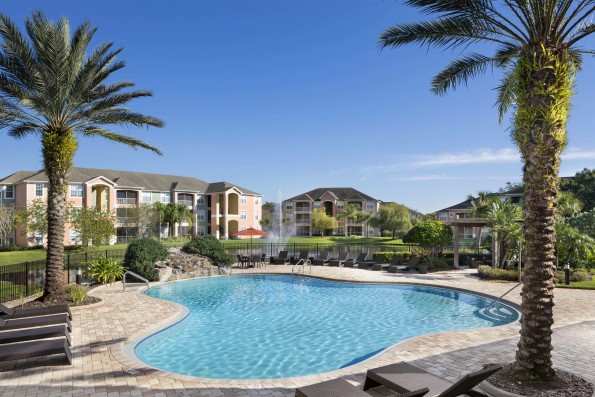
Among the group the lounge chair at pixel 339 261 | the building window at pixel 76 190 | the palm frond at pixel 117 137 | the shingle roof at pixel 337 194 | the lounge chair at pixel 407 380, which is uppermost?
the shingle roof at pixel 337 194

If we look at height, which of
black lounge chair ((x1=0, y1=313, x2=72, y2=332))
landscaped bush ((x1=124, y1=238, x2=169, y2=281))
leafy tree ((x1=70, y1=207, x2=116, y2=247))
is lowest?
black lounge chair ((x1=0, y1=313, x2=72, y2=332))

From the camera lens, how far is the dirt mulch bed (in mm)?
6008

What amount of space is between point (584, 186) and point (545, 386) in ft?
217

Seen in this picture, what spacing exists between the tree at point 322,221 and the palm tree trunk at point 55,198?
6176 cm

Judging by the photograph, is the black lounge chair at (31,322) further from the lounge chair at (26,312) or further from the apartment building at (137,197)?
the apartment building at (137,197)

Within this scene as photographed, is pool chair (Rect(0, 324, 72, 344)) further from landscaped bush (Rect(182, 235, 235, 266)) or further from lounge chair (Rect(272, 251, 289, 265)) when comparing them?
lounge chair (Rect(272, 251, 289, 265))

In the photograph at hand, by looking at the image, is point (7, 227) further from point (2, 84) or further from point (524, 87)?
point (524, 87)

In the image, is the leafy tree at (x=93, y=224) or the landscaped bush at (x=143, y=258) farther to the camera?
the leafy tree at (x=93, y=224)

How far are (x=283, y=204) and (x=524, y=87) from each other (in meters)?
78.6

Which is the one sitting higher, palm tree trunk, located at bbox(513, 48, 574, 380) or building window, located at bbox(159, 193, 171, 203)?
building window, located at bbox(159, 193, 171, 203)

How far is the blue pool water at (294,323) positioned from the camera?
9.52 m

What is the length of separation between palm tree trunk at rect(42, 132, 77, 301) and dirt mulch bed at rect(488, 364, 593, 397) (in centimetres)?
1397

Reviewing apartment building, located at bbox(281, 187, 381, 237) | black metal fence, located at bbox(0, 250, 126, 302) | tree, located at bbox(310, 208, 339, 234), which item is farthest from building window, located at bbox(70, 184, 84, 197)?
apartment building, located at bbox(281, 187, 381, 237)

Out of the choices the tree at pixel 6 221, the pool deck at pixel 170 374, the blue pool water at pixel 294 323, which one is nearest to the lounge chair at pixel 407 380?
the pool deck at pixel 170 374
